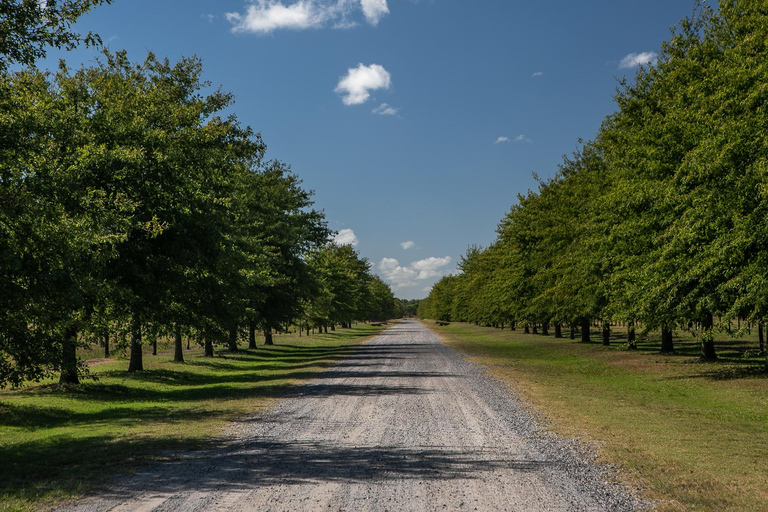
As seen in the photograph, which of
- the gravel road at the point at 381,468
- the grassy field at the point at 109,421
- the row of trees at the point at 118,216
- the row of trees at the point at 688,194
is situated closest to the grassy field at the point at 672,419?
the gravel road at the point at 381,468

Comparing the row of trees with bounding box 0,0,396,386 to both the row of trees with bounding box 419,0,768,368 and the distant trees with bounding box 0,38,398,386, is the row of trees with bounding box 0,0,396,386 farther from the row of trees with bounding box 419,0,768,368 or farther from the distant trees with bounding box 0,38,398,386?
the row of trees with bounding box 419,0,768,368

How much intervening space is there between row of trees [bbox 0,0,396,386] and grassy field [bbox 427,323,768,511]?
9359mm

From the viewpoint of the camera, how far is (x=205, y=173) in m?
20.1

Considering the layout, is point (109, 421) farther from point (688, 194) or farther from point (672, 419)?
point (688, 194)

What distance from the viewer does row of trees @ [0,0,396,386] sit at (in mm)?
9414

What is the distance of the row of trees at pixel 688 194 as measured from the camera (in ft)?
52.8

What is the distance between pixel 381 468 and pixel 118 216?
9553 mm

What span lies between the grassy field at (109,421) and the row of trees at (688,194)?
13.4 metres

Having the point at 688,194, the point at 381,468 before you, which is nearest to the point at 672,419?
the point at 381,468

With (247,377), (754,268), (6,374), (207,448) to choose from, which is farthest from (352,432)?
(247,377)

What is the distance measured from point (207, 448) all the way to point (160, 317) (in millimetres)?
9370

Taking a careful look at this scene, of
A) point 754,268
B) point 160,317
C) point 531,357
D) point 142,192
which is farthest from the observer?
point 531,357

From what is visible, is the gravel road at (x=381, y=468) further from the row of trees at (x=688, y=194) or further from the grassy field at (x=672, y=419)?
the row of trees at (x=688, y=194)

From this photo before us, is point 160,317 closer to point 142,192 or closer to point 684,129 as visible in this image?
point 142,192
